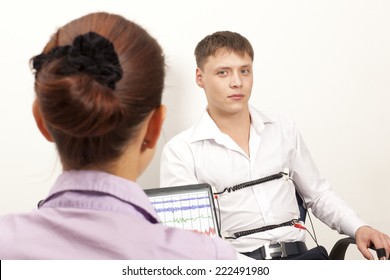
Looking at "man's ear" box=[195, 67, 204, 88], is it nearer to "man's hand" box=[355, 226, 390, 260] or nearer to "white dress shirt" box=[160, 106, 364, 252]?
"white dress shirt" box=[160, 106, 364, 252]

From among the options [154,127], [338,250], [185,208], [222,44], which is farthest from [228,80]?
[154,127]

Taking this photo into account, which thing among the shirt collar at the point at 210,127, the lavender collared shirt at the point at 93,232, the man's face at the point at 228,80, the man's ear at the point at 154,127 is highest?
the man's face at the point at 228,80

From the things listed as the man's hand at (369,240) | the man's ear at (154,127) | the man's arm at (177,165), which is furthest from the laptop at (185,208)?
the man's ear at (154,127)

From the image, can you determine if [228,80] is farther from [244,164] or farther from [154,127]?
[154,127]

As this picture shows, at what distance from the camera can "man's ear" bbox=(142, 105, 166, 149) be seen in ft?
2.59

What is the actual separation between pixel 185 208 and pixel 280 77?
801 millimetres

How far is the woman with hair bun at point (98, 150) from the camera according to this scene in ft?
2.17

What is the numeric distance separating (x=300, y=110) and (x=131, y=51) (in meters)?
1.44

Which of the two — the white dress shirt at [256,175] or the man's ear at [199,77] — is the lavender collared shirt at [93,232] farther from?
the man's ear at [199,77]

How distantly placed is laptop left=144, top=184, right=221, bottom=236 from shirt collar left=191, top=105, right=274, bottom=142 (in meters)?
0.35

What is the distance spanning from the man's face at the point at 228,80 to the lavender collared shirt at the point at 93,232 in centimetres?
109

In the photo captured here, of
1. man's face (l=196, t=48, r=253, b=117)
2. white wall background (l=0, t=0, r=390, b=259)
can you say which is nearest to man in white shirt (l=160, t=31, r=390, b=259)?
man's face (l=196, t=48, r=253, b=117)
